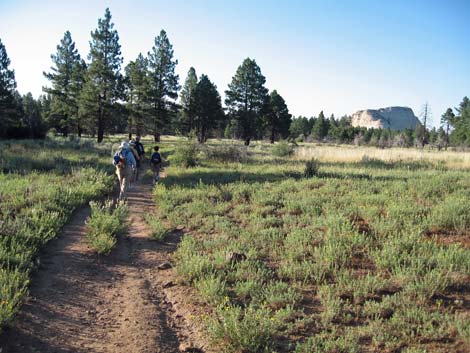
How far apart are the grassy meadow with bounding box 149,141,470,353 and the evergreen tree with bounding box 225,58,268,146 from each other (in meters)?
32.2

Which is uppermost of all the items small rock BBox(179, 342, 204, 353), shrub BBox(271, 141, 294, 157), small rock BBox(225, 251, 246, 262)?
shrub BBox(271, 141, 294, 157)

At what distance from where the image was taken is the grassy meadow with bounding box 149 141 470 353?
3.86 metres

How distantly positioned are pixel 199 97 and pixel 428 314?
4567 centimetres

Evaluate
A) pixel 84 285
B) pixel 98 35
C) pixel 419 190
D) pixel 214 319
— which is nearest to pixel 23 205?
pixel 84 285

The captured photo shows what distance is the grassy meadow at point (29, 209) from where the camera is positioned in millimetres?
4492

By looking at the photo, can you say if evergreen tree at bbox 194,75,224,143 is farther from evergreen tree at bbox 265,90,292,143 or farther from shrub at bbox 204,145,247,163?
shrub at bbox 204,145,247,163

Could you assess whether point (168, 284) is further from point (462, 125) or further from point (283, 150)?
point (462, 125)

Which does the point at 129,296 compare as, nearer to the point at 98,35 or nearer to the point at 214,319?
the point at 214,319

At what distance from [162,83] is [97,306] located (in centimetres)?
3907

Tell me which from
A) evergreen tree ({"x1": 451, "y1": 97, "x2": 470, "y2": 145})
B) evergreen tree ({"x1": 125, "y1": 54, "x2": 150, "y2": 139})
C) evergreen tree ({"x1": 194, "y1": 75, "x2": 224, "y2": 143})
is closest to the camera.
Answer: evergreen tree ({"x1": 125, "y1": 54, "x2": 150, "y2": 139})

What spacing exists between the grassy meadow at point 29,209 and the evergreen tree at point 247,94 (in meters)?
28.9

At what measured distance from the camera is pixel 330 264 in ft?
17.9

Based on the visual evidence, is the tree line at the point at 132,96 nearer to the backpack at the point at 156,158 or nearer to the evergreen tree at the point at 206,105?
the evergreen tree at the point at 206,105

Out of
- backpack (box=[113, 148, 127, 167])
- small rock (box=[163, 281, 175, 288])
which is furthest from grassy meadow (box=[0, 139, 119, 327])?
small rock (box=[163, 281, 175, 288])
